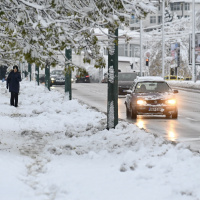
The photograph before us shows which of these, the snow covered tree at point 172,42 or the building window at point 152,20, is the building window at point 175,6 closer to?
the building window at point 152,20

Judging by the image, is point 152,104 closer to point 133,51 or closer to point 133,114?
point 133,114

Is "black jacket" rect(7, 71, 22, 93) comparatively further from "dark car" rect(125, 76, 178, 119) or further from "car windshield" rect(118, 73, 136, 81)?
"car windshield" rect(118, 73, 136, 81)

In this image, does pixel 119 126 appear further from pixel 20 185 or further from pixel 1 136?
pixel 20 185

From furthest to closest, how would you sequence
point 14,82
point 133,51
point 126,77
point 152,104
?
point 133,51
point 126,77
point 14,82
point 152,104

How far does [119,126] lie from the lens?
54.7 ft

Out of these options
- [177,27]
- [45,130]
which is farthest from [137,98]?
[177,27]

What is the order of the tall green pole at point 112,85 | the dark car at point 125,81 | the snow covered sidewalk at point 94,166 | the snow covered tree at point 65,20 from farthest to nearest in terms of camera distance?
the dark car at point 125,81
the tall green pole at point 112,85
the snow covered tree at point 65,20
the snow covered sidewalk at point 94,166

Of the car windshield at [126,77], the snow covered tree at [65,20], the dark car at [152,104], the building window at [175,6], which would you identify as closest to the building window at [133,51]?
the building window at [175,6]

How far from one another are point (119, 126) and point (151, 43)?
11168 cm

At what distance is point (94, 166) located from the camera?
11031mm

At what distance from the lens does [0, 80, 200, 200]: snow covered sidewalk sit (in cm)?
855

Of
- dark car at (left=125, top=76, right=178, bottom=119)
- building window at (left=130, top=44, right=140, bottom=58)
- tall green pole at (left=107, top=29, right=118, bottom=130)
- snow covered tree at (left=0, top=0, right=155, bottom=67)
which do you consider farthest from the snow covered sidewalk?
Result: building window at (left=130, top=44, right=140, bottom=58)

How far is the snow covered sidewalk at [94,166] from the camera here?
8547 mm

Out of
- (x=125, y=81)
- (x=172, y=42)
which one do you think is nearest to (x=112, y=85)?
(x=125, y=81)
